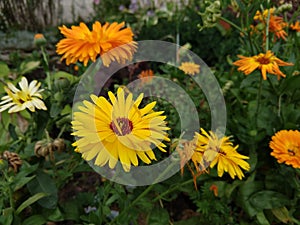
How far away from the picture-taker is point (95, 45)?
1035mm

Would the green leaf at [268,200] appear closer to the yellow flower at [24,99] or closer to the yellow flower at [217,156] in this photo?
the yellow flower at [217,156]

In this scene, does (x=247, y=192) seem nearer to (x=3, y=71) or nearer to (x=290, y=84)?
(x=290, y=84)

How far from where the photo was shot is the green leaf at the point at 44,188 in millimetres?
1120

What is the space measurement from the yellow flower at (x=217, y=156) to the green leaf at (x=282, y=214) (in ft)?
1.37

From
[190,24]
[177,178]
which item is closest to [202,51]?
[190,24]

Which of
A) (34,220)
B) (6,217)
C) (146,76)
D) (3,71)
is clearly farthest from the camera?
(3,71)

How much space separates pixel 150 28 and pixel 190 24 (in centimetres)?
25

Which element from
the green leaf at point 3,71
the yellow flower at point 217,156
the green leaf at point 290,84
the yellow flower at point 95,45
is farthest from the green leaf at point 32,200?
the green leaf at point 3,71

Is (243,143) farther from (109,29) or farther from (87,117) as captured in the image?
(87,117)

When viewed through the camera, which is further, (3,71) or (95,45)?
(3,71)

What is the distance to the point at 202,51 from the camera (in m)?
2.47

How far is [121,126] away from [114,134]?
3 centimetres

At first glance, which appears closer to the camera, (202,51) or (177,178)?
(177,178)

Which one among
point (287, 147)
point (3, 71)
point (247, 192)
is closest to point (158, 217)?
point (247, 192)
